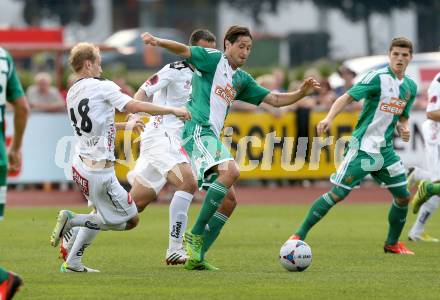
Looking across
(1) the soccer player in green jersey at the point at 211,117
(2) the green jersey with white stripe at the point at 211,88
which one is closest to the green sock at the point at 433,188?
(1) the soccer player in green jersey at the point at 211,117

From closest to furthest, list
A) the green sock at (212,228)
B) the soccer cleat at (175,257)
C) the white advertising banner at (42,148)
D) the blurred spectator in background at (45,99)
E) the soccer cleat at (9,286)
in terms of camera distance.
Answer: the soccer cleat at (9,286), the green sock at (212,228), the soccer cleat at (175,257), the white advertising banner at (42,148), the blurred spectator in background at (45,99)

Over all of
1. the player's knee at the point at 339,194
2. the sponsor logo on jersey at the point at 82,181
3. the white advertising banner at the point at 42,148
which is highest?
the sponsor logo on jersey at the point at 82,181

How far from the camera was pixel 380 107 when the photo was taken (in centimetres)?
1260

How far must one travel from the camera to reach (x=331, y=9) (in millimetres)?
39594

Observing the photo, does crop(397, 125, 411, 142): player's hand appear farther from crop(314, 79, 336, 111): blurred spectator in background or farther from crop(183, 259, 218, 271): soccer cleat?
crop(314, 79, 336, 111): blurred spectator in background

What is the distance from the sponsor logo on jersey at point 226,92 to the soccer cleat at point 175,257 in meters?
1.44

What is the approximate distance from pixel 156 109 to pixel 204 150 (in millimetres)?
1371

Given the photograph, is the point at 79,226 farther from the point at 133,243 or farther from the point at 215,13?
the point at 215,13

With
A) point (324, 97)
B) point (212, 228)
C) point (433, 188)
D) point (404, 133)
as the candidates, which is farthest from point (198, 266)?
point (324, 97)

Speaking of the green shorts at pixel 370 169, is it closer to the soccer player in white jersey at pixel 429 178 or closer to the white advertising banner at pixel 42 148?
the soccer player in white jersey at pixel 429 178

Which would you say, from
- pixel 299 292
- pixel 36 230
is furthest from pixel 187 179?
pixel 36 230

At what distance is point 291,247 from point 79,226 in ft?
5.91

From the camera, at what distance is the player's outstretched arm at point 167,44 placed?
33.6ft

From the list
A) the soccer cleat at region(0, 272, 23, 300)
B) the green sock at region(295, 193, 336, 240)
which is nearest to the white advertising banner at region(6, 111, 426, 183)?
the green sock at region(295, 193, 336, 240)
